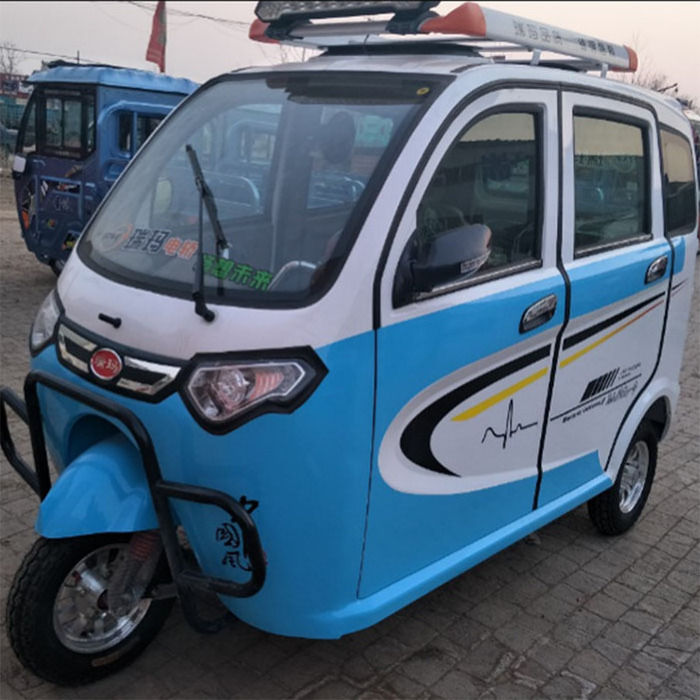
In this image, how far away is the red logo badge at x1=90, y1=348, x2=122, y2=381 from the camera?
8.27ft

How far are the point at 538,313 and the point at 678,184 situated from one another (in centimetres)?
170

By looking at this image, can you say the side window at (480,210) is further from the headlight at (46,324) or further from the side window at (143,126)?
the side window at (143,126)

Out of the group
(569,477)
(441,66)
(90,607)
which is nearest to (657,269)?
(569,477)

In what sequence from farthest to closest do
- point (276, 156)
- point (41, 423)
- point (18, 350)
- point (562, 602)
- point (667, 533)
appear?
point (18, 350), point (667, 533), point (562, 602), point (276, 156), point (41, 423)

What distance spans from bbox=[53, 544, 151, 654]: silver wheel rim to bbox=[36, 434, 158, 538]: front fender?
0.25m

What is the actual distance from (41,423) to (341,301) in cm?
117

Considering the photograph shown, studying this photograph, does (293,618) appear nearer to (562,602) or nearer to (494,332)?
(494,332)

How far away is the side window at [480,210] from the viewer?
253 cm

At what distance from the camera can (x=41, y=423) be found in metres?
2.79

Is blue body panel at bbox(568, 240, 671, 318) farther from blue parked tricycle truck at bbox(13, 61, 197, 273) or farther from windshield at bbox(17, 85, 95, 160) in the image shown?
windshield at bbox(17, 85, 95, 160)

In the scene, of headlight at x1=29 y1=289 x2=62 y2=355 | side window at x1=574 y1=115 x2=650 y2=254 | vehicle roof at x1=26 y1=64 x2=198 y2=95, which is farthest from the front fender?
vehicle roof at x1=26 y1=64 x2=198 y2=95

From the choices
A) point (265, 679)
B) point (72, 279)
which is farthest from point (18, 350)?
point (265, 679)

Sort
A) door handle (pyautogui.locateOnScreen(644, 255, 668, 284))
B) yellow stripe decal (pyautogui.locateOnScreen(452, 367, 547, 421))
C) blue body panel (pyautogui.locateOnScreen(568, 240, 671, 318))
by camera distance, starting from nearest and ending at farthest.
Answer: yellow stripe decal (pyautogui.locateOnScreen(452, 367, 547, 421)), blue body panel (pyautogui.locateOnScreen(568, 240, 671, 318)), door handle (pyautogui.locateOnScreen(644, 255, 668, 284))

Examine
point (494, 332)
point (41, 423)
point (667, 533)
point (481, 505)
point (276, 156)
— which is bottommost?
point (667, 533)
